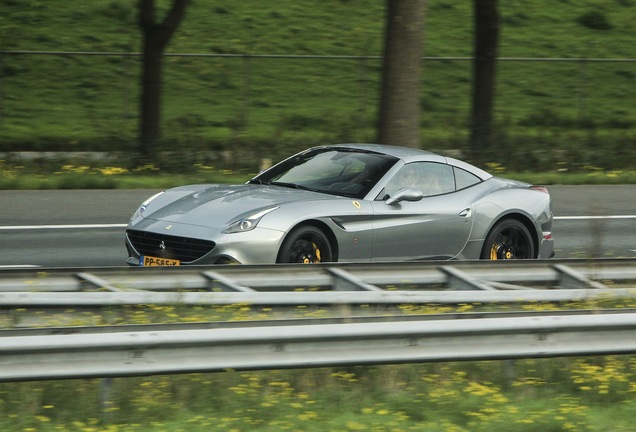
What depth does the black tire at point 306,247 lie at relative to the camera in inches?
378

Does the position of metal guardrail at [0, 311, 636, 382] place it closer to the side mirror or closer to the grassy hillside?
the side mirror

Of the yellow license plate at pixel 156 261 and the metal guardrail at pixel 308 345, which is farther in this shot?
the yellow license plate at pixel 156 261

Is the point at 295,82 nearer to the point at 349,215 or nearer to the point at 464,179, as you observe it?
the point at 464,179

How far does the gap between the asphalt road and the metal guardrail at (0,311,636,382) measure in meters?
4.87

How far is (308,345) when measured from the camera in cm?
595

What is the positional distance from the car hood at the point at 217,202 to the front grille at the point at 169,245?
196 mm

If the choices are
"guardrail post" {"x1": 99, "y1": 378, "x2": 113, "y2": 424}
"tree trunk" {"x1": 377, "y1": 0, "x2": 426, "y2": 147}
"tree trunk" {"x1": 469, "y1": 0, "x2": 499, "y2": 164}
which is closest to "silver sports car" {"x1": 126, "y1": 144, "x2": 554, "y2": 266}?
"guardrail post" {"x1": 99, "y1": 378, "x2": 113, "y2": 424}

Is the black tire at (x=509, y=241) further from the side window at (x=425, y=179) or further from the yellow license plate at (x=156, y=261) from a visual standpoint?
the yellow license plate at (x=156, y=261)

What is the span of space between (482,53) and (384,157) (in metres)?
11.1

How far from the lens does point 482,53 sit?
2138cm

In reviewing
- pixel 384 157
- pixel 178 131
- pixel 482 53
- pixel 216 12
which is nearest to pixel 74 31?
pixel 216 12

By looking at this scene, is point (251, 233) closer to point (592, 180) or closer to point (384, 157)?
point (384, 157)

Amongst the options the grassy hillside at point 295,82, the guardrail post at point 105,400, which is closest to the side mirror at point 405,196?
the guardrail post at point 105,400

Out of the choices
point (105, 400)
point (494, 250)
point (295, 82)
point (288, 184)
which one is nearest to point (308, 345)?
point (105, 400)
